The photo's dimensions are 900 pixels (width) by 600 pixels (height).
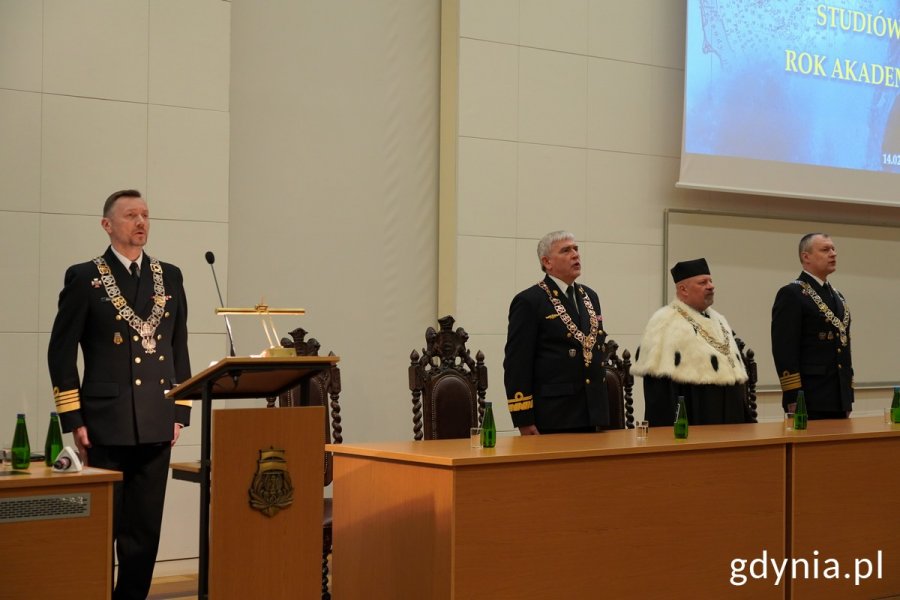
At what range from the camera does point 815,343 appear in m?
5.32

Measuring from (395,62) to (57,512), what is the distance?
13.5 feet

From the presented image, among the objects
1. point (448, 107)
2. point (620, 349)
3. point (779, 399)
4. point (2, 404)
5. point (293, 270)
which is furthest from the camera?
point (779, 399)

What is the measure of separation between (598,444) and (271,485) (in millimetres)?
1136

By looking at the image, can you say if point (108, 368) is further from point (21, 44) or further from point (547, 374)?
point (21, 44)

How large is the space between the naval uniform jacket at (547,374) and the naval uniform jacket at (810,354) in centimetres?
129

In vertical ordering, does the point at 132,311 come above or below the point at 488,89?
below

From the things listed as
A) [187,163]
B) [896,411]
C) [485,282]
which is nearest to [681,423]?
[896,411]

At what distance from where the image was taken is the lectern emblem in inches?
118

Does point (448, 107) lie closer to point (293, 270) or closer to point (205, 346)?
point (293, 270)

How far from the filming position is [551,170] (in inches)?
262

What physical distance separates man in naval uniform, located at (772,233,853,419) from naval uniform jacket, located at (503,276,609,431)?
1294 mm

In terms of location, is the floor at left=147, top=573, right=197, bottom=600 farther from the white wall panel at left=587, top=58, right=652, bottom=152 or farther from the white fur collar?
the white wall panel at left=587, top=58, right=652, bottom=152

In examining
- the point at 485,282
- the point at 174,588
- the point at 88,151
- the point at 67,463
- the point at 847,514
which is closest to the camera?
the point at 67,463

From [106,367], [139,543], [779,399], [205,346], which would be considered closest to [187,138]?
[205,346]
